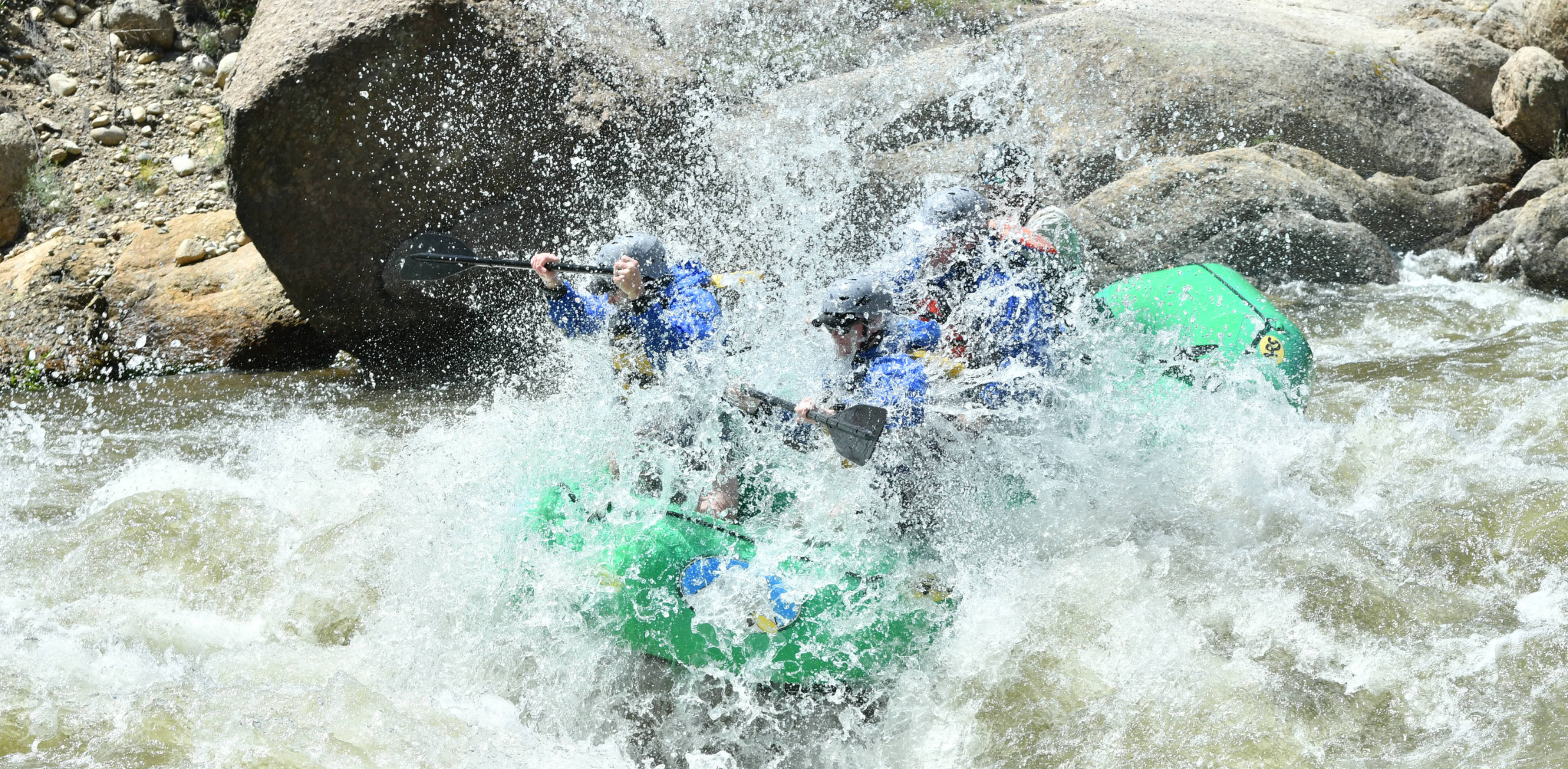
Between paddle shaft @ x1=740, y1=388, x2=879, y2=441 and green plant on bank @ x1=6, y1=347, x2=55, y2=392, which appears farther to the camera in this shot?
green plant on bank @ x1=6, y1=347, x2=55, y2=392

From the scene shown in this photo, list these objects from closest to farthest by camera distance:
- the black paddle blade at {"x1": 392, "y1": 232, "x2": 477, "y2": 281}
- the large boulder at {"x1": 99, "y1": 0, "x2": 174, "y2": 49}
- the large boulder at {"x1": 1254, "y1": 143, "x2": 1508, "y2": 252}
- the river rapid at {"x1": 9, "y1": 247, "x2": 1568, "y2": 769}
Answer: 1. the river rapid at {"x1": 9, "y1": 247, "x2": 1568, "y2": 769}
2. the black paddle blade at {"x1": 392, "y1": 232, "x2": 477, "y2": 281}
3. the large boulder at {"x1": 1254, "y1": 143, "x2": 1508, "y2": 252}
4. the large boulder at {"x1": 99, "y1": 0, "x2": 174, "y2": 49}

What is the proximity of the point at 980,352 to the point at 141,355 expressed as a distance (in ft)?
17.4

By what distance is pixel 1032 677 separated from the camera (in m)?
4.17

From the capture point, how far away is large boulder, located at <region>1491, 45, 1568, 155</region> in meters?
7.92

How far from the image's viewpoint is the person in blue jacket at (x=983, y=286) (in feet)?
14.8

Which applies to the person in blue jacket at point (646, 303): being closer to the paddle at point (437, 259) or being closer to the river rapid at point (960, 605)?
the river rapid at point (960, 605)

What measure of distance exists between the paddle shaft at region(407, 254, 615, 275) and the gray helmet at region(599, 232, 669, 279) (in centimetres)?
6

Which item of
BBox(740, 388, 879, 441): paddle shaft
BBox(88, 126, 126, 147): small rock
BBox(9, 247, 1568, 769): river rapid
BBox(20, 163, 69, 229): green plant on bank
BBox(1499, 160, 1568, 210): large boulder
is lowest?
BBox(9, 247, 1568, 769): river rapid

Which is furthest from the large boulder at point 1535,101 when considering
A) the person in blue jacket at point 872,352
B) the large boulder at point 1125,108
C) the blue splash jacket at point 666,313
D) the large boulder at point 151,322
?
the large boulder at point 151,322

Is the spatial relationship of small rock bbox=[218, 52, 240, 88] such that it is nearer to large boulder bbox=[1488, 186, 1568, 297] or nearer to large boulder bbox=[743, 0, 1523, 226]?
large boulder bbox=[743, 0, 1523, 226]

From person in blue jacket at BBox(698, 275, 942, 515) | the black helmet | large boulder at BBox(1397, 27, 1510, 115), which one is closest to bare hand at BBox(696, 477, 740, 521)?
person in blue jacket at BBox(698, 275, 942, 515)

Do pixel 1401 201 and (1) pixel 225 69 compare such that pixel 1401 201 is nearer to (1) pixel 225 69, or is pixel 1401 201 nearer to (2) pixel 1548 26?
(2) pixel 1548 26

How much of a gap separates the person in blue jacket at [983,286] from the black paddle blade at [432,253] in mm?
2261

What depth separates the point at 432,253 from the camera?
576 cm
